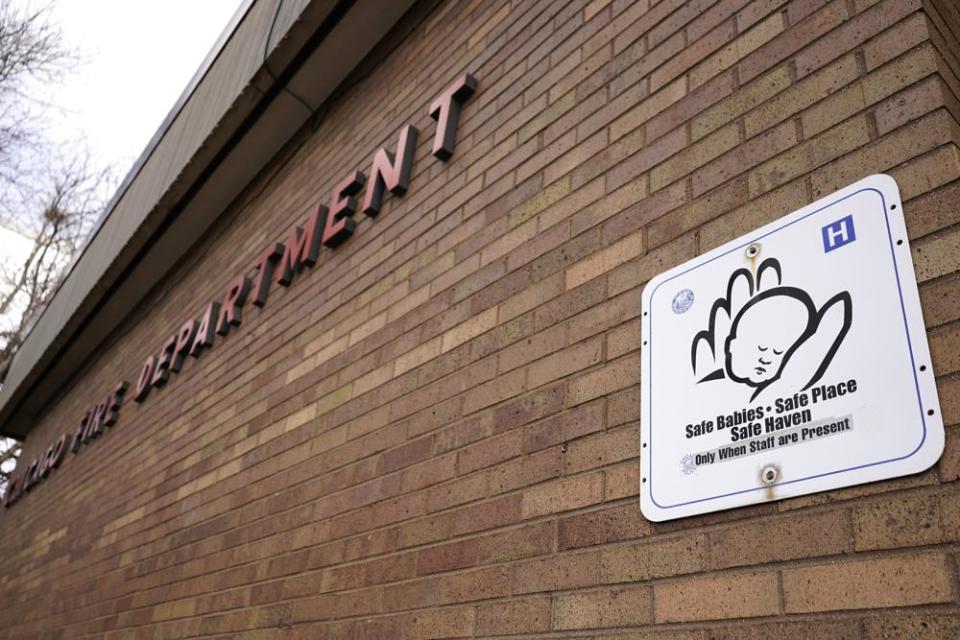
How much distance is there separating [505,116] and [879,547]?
1969 mm

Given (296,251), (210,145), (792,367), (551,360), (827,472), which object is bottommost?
(827,472)

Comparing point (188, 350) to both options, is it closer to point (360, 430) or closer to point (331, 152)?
point (331, 152)

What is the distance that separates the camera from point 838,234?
5.08 feet

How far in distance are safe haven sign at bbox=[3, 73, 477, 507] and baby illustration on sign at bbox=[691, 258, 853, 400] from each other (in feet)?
5.28

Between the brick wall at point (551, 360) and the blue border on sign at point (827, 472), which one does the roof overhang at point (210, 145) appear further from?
the blue border on sign at point (827, 472)

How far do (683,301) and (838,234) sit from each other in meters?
0.36

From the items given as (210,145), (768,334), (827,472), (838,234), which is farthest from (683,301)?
(210,145)

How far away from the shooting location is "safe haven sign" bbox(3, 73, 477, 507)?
122 inches

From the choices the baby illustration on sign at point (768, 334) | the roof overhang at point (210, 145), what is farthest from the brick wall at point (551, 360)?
the roof overhang at point (210, 145)

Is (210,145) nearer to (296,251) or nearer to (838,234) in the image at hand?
(296,251)

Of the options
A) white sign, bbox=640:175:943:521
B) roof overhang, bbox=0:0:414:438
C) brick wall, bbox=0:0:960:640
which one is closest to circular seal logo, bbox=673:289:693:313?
white sign, bbox=640:175:943:521

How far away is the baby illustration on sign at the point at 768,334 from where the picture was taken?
58.1 inches

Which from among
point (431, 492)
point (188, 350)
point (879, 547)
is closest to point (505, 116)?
point (431, 492)

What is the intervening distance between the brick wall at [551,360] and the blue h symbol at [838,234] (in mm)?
99
